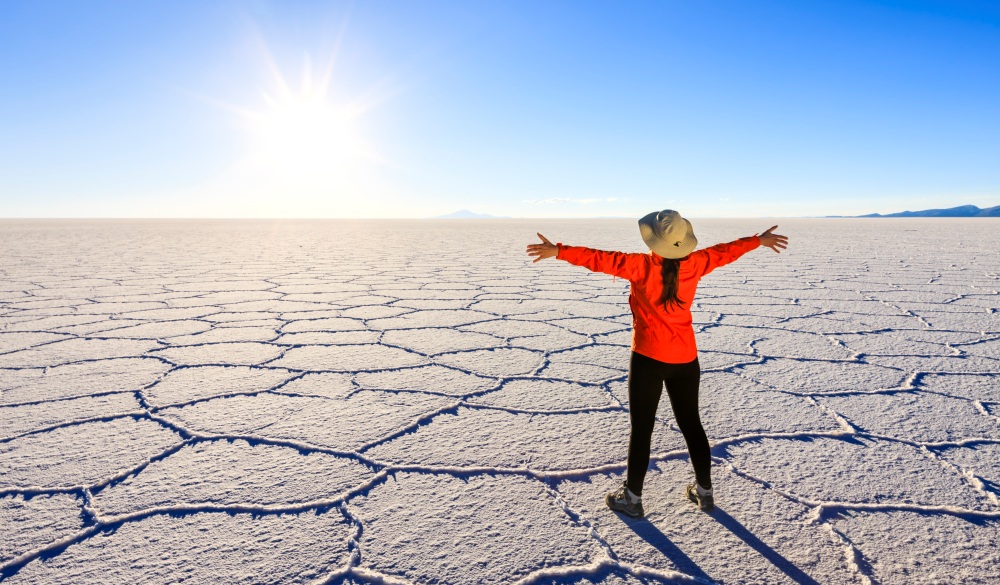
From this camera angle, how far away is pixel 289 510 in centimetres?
114

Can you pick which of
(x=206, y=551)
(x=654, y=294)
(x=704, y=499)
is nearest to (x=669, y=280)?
(x=654, y=294)

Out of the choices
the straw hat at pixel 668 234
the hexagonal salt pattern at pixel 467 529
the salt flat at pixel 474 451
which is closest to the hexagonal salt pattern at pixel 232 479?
the salt flat at pixel 474 451

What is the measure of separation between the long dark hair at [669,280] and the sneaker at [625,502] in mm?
386

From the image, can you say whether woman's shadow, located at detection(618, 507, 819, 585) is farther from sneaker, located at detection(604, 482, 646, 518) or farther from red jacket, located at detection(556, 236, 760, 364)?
red jacket, located at detection(556, 236, 760, 364)

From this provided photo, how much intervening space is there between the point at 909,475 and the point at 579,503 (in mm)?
743

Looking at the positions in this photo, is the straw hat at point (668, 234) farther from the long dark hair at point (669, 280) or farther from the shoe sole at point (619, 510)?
the shoe sole at point (619, 510)

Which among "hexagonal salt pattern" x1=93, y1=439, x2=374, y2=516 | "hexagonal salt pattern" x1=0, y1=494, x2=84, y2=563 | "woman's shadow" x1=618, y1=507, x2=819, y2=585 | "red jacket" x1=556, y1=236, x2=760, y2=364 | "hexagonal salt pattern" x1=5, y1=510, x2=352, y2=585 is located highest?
"red jacket" x1=556, y1=236, x2=760, y2=364

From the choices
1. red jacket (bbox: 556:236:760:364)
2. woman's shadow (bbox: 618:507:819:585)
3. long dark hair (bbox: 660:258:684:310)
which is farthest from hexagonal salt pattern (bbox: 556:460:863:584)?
long dark hair (bbox: 660:258:684:310)

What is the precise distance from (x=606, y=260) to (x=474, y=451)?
0.62 meters

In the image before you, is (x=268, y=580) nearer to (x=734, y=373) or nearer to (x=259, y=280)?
(x=734, y=373)

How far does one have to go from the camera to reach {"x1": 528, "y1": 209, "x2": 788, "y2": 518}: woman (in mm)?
1031

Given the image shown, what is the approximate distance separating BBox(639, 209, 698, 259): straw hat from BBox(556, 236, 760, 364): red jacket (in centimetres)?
3

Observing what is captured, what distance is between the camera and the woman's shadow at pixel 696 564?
949 mm

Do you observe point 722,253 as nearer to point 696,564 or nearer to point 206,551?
point 696,564
